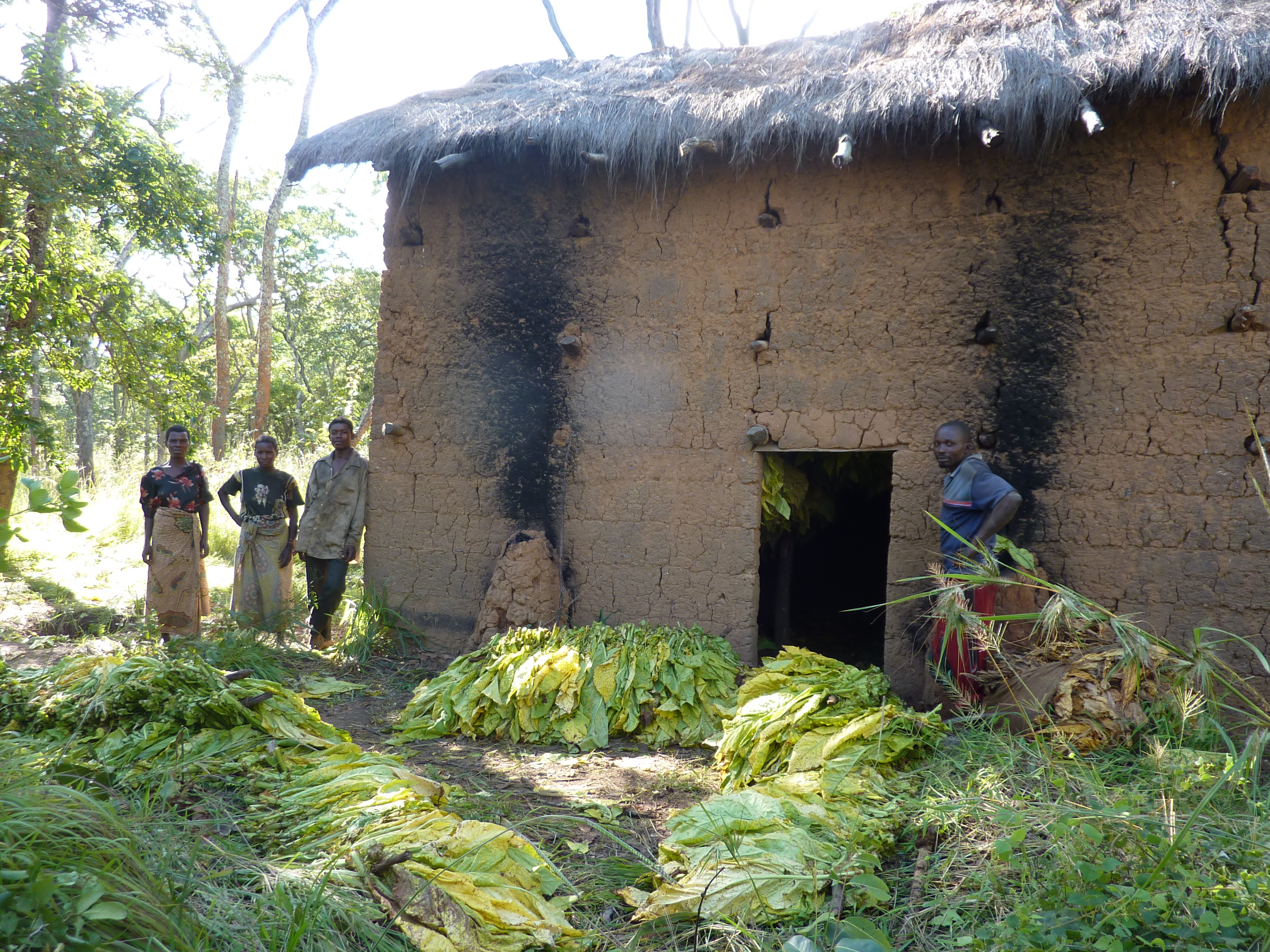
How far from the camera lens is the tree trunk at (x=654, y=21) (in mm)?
14812

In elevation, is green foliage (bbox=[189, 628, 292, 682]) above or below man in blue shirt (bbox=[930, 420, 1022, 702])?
below

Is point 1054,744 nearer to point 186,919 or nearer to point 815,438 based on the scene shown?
point 815,438

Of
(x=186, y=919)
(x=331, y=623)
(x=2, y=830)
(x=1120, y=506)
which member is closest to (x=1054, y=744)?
(x=1120, y=506)

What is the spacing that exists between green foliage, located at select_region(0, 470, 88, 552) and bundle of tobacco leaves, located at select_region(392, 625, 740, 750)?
10.2 ft

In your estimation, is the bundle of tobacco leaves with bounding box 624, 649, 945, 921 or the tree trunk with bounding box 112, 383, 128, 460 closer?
the bundle of tobacco leaves with bounding box 624, 649, 945, 921

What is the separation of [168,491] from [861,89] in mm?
5218

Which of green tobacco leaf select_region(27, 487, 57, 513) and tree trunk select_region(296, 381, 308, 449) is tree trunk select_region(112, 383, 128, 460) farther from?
green tobacco leaf select_region(27, 487, 57, 513)

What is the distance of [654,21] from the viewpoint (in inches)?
585

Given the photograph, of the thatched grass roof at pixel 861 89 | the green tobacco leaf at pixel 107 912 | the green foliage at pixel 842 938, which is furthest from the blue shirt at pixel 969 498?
the green tobacco leaf at pixel 107 912

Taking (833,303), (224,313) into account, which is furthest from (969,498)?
(224,313)

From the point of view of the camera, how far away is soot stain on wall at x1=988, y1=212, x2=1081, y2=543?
14.3 feet

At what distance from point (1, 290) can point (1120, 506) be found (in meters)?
7.91

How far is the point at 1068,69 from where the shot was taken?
4.15 meters

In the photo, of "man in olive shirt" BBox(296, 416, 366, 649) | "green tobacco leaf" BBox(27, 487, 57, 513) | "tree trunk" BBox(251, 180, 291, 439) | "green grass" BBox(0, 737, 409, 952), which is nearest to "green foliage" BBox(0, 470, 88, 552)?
"green tobacco leaf" BBox(27, 487, 57, 513)
